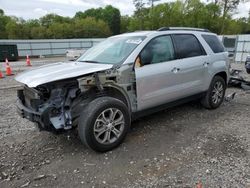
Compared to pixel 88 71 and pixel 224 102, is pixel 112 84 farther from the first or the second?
pixel 224 102

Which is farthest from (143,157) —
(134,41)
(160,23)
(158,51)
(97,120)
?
(160,23)

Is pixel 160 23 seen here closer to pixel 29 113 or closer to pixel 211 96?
pixel 211 96

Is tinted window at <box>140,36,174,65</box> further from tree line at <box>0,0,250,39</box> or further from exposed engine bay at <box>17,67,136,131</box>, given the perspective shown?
tree line at <box>0,0,250,39</box>

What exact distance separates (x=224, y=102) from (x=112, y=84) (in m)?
3.77

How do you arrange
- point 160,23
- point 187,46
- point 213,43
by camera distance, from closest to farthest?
point 187,46 → point 213,43 → point 160,23

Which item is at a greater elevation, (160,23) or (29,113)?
(160,23)

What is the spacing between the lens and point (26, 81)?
3.19m

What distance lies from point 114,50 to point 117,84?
0.91m

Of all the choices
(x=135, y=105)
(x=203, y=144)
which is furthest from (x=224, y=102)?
(x=135, y=105)

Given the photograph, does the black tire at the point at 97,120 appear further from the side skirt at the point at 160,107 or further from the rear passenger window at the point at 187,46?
the rear passenger window at the point at 187,46

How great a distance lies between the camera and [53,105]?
10.5 feet

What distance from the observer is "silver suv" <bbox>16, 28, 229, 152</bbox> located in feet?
10.6

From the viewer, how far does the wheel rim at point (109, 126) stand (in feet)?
10.9

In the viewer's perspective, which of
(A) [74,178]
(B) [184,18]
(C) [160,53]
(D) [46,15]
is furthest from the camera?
(D) [46,15]
